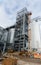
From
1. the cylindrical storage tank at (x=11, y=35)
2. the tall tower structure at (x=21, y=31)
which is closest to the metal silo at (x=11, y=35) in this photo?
the cylindrical storage tank at (x=11, y=35)

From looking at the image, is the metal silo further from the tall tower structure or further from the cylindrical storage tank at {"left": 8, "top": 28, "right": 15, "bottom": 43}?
the tall tower structure

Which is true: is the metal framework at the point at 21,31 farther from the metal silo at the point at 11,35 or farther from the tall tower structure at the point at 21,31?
the metal silo at the point at 11,35

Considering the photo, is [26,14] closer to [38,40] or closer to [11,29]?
[11,29]

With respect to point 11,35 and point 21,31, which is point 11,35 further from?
point 21,31

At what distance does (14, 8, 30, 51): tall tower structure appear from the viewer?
6831cm

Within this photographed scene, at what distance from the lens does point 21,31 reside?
7125 centimetres

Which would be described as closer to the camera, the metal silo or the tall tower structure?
the tall tower structure

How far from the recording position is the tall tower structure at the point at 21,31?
68312mm

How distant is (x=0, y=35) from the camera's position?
246 feet

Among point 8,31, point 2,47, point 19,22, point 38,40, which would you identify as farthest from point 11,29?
point 38,40

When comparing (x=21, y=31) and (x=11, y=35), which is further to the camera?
(x=11, y=35)

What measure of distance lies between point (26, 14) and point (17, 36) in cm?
1826

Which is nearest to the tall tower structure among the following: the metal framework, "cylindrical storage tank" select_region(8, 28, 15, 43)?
the metal framework

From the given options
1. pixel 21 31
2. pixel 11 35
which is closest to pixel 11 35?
pixel 11 35
